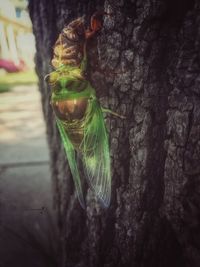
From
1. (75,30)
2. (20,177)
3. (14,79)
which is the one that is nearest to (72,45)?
(75,30)

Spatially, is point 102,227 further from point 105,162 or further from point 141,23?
point 141,23

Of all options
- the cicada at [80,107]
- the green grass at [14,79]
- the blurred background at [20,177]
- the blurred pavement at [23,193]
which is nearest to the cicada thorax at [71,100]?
the cicada at [80,107]

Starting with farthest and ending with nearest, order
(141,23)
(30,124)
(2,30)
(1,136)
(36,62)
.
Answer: (30,124)
(1,136)
(2,30)
(36,62)
(141,23)

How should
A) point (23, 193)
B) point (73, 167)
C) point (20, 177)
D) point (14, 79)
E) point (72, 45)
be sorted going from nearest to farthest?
point (72, 45)
point (73, 167)
point (23, 193)
point (20, 177)
point (14, 79)

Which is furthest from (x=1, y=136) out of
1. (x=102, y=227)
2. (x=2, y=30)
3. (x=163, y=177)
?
(x=163, y=177)

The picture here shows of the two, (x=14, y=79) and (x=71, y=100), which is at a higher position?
(x=71, y=100)

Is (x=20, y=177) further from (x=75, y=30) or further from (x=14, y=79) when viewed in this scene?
(x=75, y=30)

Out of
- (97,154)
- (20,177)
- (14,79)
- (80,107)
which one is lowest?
(20,177)
